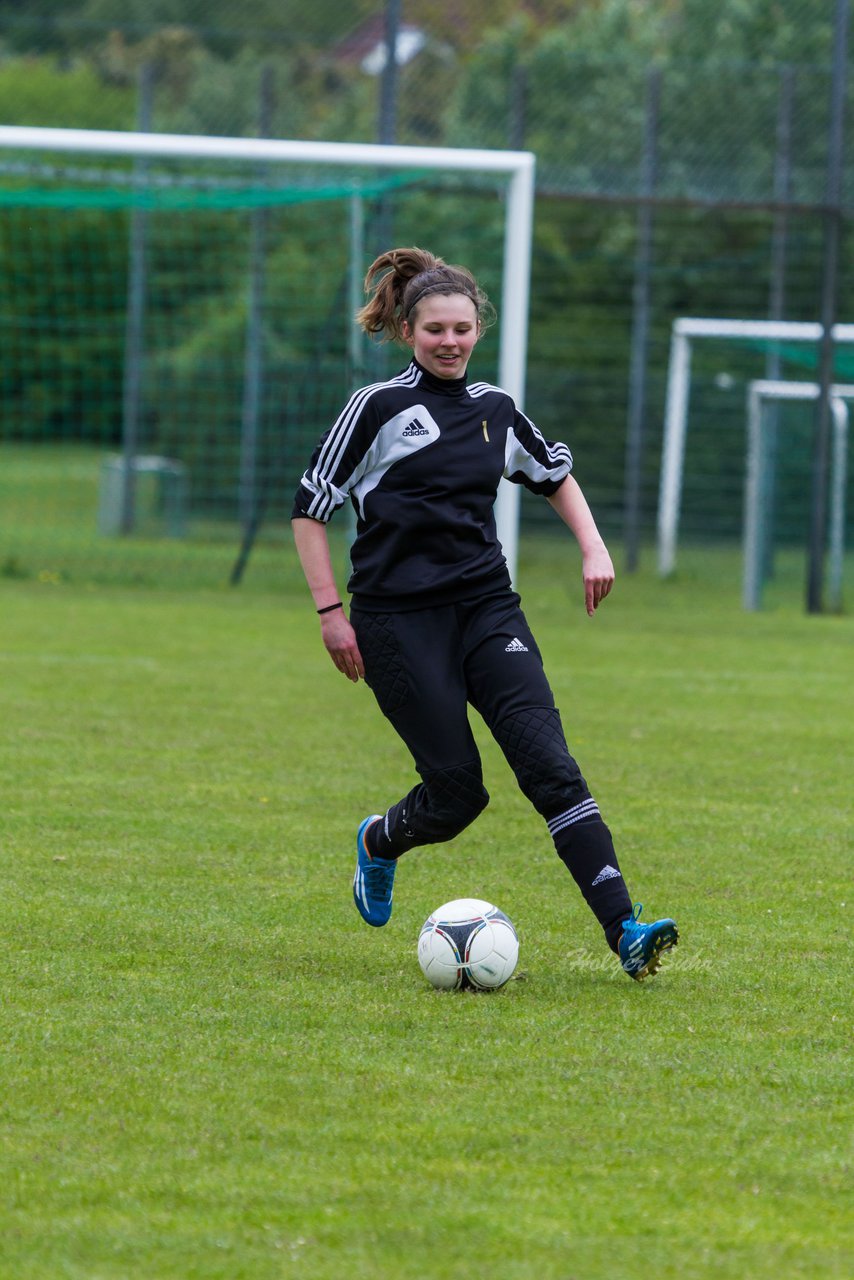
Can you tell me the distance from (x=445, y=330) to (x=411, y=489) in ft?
1.38

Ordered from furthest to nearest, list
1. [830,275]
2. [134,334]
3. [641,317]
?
1. [641,317]
2. [134,334]
3. [830,275]

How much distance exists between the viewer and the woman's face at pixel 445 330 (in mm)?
4773

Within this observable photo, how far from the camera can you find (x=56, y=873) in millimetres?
5656

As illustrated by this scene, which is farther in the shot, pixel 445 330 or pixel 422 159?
pixel 422 159

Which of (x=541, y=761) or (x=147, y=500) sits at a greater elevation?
(x=541, y=761)

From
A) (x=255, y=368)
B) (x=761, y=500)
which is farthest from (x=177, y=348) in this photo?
(x=761, y=500)

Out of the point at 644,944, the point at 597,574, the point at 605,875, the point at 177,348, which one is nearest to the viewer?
the point at 644,944

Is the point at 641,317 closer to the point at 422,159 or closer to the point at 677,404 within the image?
the point at 677,404

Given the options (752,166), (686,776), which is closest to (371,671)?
(686,776)

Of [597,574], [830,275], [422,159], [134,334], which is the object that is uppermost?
[422,159]

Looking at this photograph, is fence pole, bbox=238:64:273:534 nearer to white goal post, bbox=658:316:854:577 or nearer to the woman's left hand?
white goal post, bbox=658:316:854:577

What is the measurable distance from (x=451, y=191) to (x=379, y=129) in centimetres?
77

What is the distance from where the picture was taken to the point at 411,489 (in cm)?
478

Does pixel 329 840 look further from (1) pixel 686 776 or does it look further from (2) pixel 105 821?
(1) pixel 686 776
